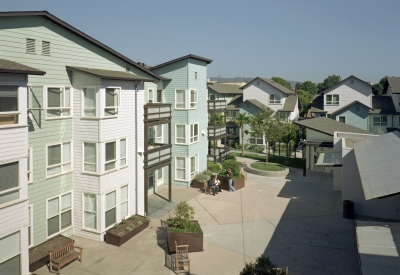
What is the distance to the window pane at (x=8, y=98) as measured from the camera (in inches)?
451

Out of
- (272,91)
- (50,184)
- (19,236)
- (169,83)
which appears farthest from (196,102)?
(272,91)

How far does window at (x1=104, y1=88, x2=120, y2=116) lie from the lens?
54.7 ft

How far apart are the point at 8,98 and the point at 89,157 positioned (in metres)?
5.63

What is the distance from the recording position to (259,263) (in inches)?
388

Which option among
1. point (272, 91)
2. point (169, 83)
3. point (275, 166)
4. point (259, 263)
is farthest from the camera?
point (272, 91)

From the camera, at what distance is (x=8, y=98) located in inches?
456

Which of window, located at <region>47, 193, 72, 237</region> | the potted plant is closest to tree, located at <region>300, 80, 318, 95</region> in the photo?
the potted plant

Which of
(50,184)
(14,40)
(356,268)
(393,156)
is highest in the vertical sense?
(14,40)

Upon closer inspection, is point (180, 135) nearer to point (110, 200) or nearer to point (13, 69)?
point (110, 200)

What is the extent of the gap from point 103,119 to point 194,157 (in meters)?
12.2

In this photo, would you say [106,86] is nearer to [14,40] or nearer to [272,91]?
[14,40]

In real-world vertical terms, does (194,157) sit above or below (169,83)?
below

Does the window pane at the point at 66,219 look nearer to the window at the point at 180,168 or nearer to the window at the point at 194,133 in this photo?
the window at the point at 180,168

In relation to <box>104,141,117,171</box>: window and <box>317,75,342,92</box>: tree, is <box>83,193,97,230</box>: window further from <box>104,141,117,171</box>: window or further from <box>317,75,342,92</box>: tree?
<box>317,75,342,92</box>: tree
